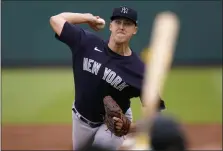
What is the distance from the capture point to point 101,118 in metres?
5.11

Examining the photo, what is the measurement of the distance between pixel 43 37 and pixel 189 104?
2.65 m

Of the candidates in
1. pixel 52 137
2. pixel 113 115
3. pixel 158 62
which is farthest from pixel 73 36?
pixel 52 137

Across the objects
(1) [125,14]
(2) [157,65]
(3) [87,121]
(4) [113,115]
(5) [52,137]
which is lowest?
(5) [52,137]

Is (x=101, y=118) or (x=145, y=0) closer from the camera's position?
(x=101, y=118)

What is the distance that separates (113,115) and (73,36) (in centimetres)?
72

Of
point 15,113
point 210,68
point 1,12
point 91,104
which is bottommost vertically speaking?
point 15,113

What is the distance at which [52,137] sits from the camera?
8891mm

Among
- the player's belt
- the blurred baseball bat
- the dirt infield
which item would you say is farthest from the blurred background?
the blurred baseball bat

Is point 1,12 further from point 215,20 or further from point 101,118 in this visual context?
point 101,118

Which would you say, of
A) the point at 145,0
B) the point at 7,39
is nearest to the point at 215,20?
the point at 145,0

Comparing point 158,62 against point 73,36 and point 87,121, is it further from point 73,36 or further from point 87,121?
point 87,121

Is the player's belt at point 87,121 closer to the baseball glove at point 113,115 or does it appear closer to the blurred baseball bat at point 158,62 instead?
the baseball glove at point 113,115

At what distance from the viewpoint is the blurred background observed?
9594mm

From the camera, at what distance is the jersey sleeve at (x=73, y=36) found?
481 cm
